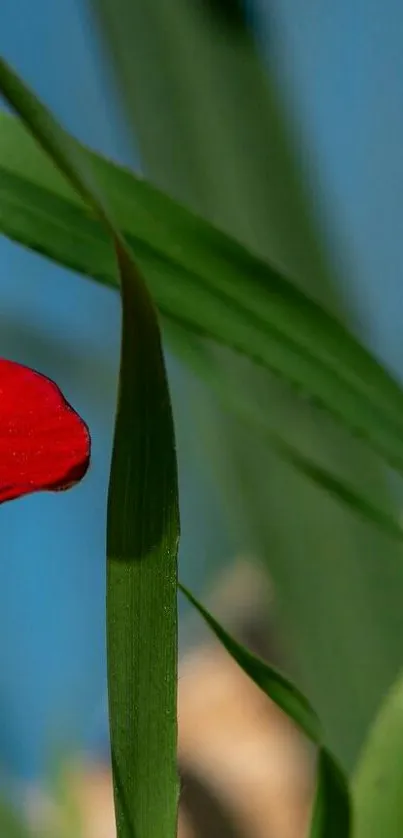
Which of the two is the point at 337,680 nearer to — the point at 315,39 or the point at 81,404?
the point at 81,404

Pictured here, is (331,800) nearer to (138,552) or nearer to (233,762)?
(138,552)

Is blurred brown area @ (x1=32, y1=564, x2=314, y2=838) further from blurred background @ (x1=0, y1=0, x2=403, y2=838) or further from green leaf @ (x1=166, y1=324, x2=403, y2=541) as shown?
green leaf @ (x1=166, y1=324, x2=403, y2=541)

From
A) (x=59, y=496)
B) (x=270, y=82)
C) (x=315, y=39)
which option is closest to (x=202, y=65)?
(x=270, y=82)

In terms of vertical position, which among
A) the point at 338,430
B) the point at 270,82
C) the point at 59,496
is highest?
the point at 270,82

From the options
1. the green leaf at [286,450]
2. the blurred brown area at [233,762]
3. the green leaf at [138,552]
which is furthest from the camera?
the blurred brown area at [233,762]

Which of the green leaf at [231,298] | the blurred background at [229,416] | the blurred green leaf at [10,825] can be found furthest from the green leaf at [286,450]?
the blurred green leaf at [10,825]

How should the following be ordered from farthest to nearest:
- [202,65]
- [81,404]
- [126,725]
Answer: [81,404] < [202,65] < [126,725]

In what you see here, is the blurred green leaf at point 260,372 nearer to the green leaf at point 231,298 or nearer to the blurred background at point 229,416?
the blurred background at point 229,416
